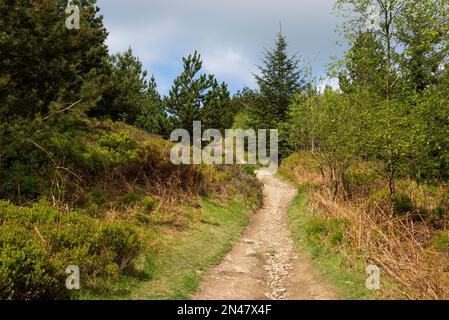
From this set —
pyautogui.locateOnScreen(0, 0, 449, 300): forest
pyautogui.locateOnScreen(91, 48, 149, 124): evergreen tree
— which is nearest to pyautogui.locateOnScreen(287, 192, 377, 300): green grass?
pyautogui.locateOnScreen(0, 0, 449, 300): forest

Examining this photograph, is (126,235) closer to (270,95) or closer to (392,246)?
(392,246)

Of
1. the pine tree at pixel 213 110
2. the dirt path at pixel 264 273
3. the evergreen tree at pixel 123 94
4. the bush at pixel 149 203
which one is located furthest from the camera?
the pine tree at pixel 213 110

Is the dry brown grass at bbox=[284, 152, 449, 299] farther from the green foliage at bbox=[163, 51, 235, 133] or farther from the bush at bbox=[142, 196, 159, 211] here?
the green foliage at bbox=[163, 51, 235, 133]

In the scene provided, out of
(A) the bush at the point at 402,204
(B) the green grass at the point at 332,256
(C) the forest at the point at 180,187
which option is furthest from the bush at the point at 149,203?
(A) the bush at the point at 402,204

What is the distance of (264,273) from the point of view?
781 centimetres

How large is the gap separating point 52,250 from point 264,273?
4170mm

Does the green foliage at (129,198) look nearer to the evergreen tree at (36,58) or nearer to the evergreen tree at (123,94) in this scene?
the evergreen tree at (36,58)

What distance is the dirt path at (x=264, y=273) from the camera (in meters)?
6.53

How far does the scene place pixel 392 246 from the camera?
757 cm

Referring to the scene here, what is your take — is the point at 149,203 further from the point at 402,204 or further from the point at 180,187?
the point at 402,204

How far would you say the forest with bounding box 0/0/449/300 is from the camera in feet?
20.5

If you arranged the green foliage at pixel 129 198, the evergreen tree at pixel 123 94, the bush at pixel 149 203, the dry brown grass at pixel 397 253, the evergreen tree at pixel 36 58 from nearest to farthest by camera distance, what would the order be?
the dry brown grass at pixel 397 253 → the evergreen tree at pixel 36 58 → the green foliage at pixel 129 198 → the bush at pixel 149 203 → the evergreen tree at pixel 123 94

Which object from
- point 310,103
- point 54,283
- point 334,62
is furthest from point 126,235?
point 310,103

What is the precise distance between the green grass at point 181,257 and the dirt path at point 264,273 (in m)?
0.28
